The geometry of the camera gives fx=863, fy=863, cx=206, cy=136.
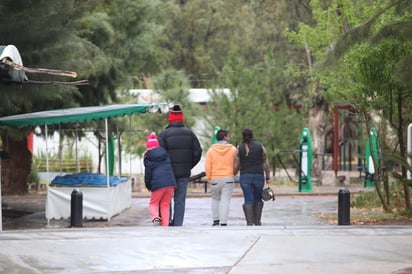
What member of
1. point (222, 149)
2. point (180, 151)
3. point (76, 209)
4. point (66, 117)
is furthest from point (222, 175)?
point (66, 117)

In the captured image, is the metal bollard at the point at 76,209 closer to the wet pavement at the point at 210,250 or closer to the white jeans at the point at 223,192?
the wet pavement at the point at 210,250

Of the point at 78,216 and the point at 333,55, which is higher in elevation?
the point at 333,55

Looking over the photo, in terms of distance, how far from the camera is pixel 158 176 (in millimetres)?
14367

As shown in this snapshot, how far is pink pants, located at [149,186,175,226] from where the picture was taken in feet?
47.7

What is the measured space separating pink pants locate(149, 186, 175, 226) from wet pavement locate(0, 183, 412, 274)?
1067 millimetres

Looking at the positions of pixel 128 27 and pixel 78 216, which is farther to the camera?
pixel 128 27

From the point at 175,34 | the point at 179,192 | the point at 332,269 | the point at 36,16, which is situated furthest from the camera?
the point at 175,34

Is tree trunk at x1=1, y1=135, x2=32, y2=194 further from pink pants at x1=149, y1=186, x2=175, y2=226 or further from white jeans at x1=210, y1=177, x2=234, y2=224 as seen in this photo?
white jeans at x1=210, y1=177, x2=234, y2=224

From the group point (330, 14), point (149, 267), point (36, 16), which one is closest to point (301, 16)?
point (330, 14)

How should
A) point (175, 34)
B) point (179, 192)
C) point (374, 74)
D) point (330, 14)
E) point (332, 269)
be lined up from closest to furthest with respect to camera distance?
point (332, 269) → point (179, 192) → point (374, 74) → point (330, 14) → point (175, 34)

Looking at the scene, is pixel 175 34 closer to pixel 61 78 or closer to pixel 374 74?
pixel 61 78

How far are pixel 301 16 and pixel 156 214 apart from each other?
75.3 feet

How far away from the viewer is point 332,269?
9.71 m

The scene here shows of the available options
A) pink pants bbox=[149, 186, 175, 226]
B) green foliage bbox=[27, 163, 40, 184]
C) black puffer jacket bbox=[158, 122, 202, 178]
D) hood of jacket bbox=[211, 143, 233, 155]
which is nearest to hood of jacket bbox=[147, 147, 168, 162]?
black puffer jacket bbox=[158, 122, 202, 178]
